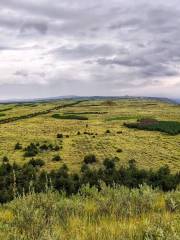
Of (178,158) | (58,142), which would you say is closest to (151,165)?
(178,158)

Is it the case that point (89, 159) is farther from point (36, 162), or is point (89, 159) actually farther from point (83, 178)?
point (83, 178)

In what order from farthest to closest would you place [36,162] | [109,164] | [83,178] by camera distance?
[36,162]
[109,164]
[83,178]

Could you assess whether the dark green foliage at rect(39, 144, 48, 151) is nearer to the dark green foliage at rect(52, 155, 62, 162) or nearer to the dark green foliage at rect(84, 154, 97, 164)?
the dark green foliage at rect(52, 155, 62, 162)

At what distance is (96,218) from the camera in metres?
8.99

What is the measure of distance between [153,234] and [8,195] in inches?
609

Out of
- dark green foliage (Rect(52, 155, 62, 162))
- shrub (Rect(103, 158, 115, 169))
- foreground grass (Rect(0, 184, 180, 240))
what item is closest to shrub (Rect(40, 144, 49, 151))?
dark green foliage (Rect(52, 155, 62, 162))

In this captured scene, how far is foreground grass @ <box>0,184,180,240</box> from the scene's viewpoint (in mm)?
6766

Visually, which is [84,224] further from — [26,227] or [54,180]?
[54,180]

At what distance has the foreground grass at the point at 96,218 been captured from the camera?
677cm

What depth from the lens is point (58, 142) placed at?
45.8 metres

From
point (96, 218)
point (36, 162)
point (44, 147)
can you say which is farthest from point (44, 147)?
point (96, 218)

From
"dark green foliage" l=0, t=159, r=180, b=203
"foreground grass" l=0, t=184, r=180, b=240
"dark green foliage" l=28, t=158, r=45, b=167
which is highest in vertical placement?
"foreground grass" l=0, t=184, r=180, b=240

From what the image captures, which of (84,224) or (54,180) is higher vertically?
(84,224)

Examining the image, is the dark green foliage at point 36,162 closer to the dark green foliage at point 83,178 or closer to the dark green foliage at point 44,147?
the dark green foliage at point 83,178
